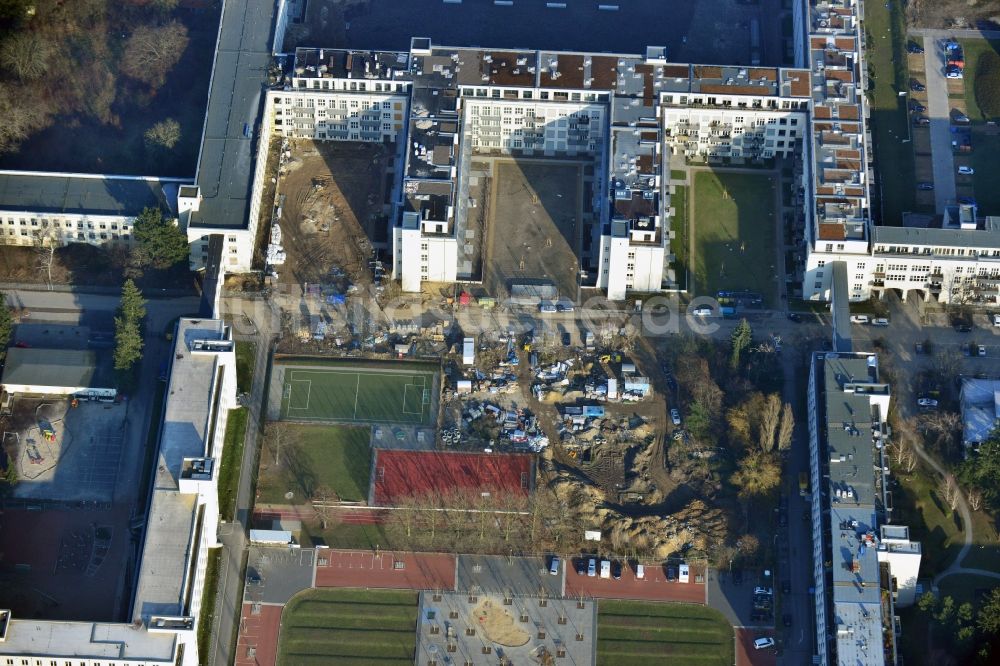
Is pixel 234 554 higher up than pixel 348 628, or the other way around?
pixel 234 554

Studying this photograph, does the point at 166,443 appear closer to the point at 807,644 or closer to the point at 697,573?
the point at 697,573

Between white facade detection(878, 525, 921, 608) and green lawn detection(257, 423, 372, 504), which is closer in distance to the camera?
white facade detection(878, 525, 921, 608)

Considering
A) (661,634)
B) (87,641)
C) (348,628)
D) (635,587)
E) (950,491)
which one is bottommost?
(87,641)

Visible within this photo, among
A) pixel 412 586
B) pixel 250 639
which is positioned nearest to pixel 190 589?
pixel 250 639

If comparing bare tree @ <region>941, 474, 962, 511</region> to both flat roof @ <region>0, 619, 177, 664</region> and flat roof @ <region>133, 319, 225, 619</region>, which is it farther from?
flat roof @ <region>0, 619, 177, 664</region>

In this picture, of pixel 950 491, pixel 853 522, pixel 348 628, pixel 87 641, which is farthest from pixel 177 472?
pixel 950 491

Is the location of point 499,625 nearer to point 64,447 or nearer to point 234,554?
point 234,554

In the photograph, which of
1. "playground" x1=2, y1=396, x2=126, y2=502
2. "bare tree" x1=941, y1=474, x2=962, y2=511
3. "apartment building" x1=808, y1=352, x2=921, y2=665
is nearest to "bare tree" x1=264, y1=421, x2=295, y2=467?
"playground" x1=2, y1=396, x2=126, y2=502
